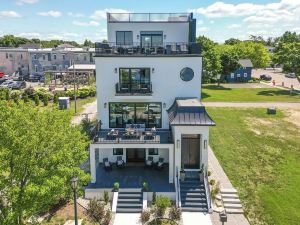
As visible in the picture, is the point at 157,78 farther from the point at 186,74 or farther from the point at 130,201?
the point at 130,201

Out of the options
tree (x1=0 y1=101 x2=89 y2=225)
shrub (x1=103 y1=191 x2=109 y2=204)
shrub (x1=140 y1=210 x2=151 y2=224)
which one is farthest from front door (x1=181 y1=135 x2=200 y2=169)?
tree (x1=0 y1=101 x2=89 y2=225)

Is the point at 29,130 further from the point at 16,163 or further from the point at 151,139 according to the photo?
the point at 151,139

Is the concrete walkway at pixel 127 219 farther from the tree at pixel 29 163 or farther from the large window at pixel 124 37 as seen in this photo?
the large window at pixel 124 37

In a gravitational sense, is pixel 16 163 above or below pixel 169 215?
above

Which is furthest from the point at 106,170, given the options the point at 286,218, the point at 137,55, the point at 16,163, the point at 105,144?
the point at 286,218

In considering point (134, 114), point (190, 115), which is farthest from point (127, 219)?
point (134, 114)

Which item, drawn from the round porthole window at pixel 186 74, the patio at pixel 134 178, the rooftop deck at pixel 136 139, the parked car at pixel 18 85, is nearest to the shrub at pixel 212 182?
the patio at pixel 134 178

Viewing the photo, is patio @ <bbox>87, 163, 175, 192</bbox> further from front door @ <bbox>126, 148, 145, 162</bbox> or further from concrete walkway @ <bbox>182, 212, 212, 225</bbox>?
concrete walkway @ <bbox>182, 212, 212, 225</bbox>
